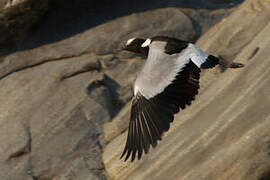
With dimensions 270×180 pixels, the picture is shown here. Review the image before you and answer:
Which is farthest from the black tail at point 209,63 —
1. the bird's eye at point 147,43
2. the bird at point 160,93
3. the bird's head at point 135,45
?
the bird's head at point 135,45

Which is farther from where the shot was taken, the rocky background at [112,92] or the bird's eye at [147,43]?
the bird's eye at [147,43]

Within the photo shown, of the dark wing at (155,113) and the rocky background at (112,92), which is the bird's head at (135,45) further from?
the dark wing at (155,113)

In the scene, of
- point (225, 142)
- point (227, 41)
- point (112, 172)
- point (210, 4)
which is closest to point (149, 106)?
point (225, 142)

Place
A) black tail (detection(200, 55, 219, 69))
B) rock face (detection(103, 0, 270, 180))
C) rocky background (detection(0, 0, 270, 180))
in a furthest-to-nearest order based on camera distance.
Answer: rocky background (detection(0, 0, 270, 180)), rock face (detection(103, 0, 270, 180)), black tail (detection(200, 55, 219, 69))

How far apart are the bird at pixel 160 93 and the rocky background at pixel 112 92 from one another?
530mm

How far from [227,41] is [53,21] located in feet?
5.13

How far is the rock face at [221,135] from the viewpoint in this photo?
3.55 meters

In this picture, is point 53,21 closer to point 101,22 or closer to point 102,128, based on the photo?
point 101,22

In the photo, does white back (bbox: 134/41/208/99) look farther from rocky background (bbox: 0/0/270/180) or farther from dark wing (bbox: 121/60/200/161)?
rocky background (bbox: 0/0/270/180)

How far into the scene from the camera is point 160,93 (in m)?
3.22

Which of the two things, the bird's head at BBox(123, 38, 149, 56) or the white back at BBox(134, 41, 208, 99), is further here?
the bird's head at BBox(123, 38, 149, 56)

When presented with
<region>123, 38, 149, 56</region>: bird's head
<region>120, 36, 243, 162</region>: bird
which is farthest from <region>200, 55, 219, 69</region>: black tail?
<region>123, 38, 149, 56</region>: bird's head

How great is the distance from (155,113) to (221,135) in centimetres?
70

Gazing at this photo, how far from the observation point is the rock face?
3.55 metres
